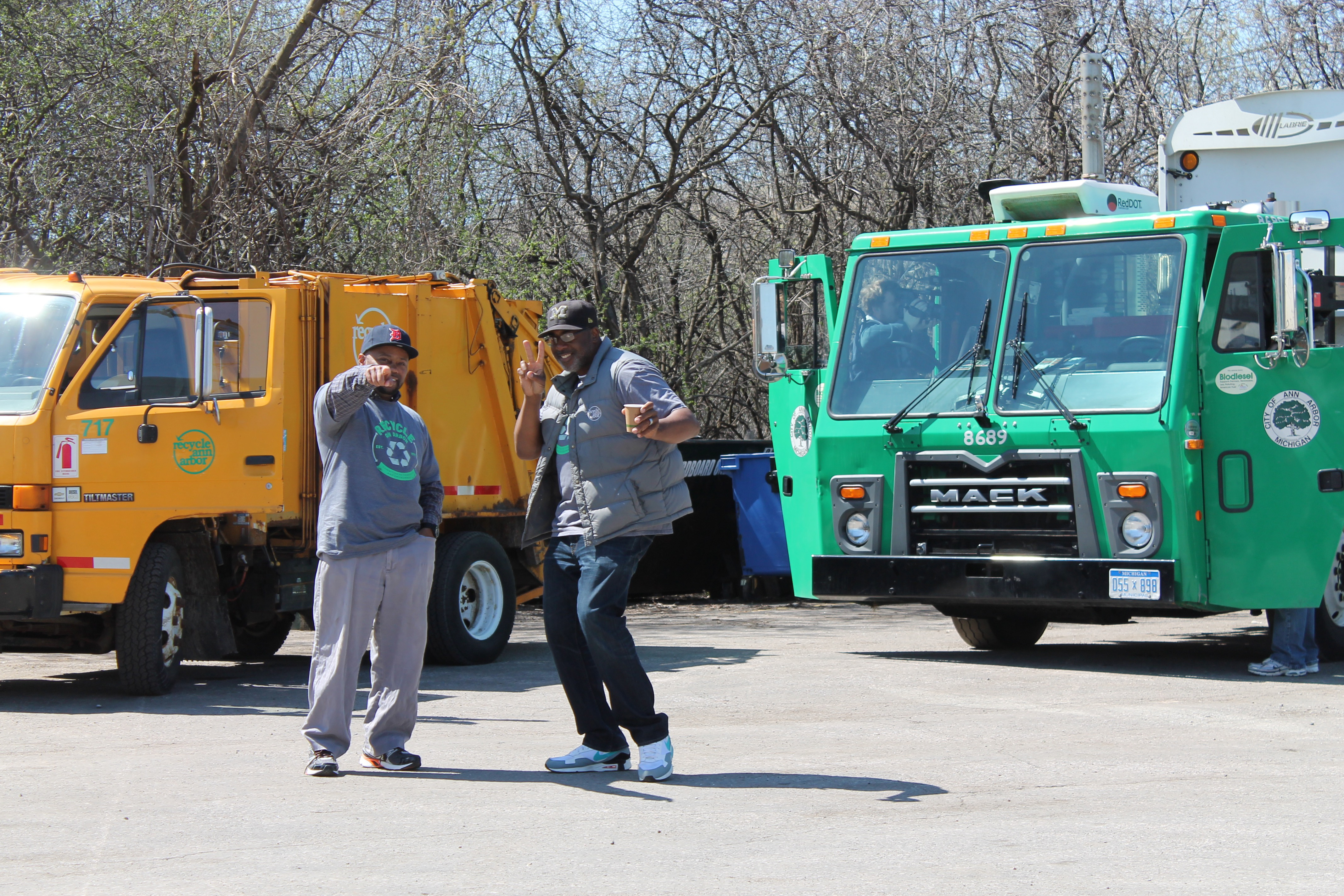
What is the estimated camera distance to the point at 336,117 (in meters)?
14.3

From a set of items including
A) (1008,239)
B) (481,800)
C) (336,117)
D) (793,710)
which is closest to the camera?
(481,800)

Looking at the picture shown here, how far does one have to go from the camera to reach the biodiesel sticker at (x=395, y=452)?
6617 millimetres

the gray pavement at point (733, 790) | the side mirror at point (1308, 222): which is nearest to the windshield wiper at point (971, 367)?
the gray pavement at point (733, 790)

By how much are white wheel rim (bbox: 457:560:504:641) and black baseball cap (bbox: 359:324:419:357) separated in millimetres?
4197

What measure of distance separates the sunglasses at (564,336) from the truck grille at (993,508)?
413 cm

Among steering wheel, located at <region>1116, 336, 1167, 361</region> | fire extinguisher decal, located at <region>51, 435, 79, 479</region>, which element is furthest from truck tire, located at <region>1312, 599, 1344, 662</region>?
fire extinguisher decal, located at <region>51, 435, 79, 479</region>

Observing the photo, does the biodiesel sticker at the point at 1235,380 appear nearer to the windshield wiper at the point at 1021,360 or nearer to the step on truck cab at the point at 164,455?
the windshield wiper at the point at 1021,360

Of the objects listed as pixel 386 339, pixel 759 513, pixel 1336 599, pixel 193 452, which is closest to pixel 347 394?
pixel 386 339

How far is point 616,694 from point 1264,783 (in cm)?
263

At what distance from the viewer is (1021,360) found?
9922 mm

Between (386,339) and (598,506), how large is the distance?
3.83 ft

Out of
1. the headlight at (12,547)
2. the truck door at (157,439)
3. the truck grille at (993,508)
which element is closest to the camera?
the headlight at (12,547)

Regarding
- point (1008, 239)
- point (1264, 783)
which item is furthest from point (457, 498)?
point (1264, 783)

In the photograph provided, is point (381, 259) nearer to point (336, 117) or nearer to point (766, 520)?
point (336, 117)
